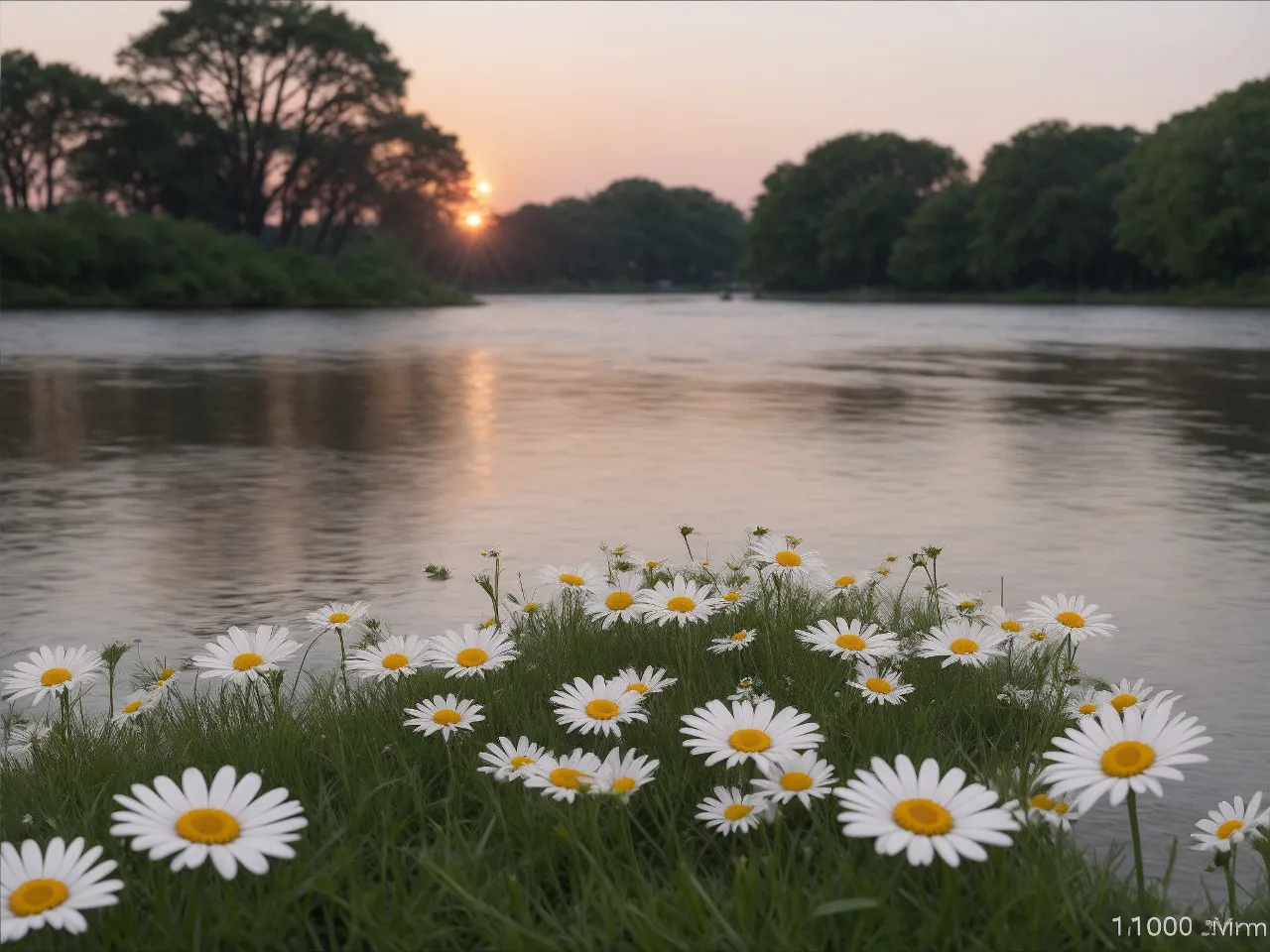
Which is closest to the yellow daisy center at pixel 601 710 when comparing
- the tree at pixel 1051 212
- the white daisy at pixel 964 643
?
Result: the white daisy at pixel 964 643

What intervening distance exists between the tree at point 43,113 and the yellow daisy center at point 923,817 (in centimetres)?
7376

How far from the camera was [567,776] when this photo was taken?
2.86 metres

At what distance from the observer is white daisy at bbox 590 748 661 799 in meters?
2.83

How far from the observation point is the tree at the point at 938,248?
339 feet

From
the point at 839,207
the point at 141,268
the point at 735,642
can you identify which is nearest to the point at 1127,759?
the point at 735,642

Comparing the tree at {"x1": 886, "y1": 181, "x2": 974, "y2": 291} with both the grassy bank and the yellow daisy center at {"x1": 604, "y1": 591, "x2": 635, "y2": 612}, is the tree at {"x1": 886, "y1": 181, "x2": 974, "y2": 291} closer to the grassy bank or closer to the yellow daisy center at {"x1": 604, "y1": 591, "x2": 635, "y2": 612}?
the grassy bank

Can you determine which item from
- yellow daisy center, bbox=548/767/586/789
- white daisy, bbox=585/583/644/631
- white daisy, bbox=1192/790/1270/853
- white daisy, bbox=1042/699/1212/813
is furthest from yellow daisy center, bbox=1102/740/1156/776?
white daisy, bbox=585/583/644/631

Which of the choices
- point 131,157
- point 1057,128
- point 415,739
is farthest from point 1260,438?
point 1057,128

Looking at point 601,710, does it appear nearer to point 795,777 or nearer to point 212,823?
point 795,777

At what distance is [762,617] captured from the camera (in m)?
4.88

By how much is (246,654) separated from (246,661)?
5 centimetres

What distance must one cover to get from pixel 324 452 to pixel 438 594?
19.4 feet

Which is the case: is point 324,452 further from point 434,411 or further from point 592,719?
point 592,719

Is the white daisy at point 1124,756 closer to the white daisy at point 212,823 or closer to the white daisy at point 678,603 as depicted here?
the white daisy at point 212,823
